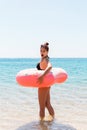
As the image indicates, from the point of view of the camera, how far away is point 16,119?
19.7ft

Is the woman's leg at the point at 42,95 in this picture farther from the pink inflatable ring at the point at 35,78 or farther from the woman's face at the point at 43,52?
the woman's face at the point at 43,52

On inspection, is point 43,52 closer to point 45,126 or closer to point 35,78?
point 35,78

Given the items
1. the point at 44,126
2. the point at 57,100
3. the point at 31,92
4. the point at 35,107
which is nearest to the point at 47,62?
the point at 44,126

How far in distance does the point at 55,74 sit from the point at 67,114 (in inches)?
49.2

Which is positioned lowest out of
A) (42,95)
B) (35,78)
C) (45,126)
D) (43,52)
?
(45,126)

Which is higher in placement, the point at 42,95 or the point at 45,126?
the point at 42,95

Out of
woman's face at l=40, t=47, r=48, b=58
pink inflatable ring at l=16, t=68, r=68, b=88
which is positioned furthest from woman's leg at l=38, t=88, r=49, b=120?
woman's face at l=40, t=47, r=48, b=58

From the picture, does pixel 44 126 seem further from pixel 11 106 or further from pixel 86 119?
pixel 11 106

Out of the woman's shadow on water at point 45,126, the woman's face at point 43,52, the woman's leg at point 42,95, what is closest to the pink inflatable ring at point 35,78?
the woman's leg at point 42,95

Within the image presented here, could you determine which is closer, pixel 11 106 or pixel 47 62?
pixel 47 62

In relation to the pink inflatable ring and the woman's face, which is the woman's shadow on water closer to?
the pink inflatable ring

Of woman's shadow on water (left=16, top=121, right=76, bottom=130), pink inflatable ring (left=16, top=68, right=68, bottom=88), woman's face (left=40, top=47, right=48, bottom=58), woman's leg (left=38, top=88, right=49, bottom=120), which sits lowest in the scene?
woman's shadow on water (left=16, top=121, right=76, bottom=130)

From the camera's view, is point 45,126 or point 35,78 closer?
point 35,78

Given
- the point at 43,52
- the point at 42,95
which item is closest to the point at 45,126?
the point at 42,95
